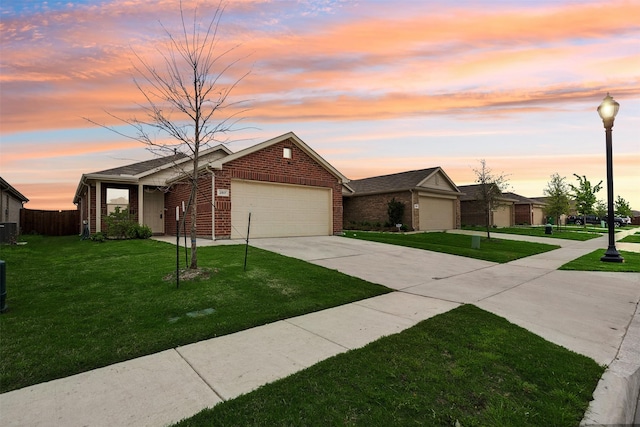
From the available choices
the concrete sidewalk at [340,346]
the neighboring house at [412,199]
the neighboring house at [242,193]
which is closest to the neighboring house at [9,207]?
the neighboring house at [242,193]

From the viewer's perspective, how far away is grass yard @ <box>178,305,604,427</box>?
2.59 m

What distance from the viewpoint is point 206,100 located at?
7.62 m

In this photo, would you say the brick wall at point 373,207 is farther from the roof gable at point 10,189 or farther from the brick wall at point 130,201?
the roof gable at point 10,189

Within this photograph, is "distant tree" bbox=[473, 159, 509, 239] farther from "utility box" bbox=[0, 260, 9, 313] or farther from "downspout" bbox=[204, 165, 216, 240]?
"utility box" bbox=[0, 260, 9, 313]

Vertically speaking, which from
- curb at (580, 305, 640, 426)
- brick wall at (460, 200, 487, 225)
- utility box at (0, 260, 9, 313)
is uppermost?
brick wall at (460, 200, 487, 225)

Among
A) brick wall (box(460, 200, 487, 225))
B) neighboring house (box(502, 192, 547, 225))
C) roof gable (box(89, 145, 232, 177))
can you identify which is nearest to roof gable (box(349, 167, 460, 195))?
brick wall (box(460, 200, 487, 225))

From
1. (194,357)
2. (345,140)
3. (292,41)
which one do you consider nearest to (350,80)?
(292,41)

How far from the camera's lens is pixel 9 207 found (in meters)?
20.8

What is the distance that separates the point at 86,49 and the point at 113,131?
2514 mm

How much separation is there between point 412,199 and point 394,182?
306 centimetres

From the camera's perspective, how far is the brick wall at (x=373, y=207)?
23984 mm

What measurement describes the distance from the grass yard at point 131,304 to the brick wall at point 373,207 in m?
16.5

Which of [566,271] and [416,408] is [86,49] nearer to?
[416,408]

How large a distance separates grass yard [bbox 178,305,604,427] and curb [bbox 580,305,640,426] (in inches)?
3.0
